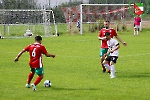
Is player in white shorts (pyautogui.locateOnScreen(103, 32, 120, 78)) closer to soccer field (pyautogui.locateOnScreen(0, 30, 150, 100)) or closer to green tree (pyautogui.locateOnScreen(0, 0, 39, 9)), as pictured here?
soccer field (pyautogui.locateOnScreen(0, 30, 150, 100))

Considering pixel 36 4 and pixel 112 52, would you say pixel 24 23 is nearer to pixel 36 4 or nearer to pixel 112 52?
pixel 36 4

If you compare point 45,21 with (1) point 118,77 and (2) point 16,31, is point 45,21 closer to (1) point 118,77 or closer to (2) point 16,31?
(2) point 16,31

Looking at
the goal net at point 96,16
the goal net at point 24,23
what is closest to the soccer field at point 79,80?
the goal net at point 24,23

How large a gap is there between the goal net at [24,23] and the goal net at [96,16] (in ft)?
11.4

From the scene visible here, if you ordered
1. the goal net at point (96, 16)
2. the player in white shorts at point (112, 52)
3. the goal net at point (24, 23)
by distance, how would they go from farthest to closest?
the goal net at point (96, 16) < the goal net at point (24, 23) < the player in white shorts at point (112, 52)

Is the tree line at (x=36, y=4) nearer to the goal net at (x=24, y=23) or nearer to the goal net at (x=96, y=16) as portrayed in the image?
the goal net at (x=96, y=16)

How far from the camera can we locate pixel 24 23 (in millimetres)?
41594

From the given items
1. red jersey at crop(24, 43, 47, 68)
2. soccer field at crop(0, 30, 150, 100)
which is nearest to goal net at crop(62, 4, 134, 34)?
soccer field at crop(0, 30, 150, 100)

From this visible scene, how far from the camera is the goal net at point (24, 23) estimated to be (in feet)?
134

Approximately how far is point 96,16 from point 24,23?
9025 mm

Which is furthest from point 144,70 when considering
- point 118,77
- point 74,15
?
point 74,15

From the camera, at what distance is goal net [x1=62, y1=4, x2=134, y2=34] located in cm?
4534

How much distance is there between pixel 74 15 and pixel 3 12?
8.69 metres

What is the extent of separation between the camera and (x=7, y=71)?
1620cm
